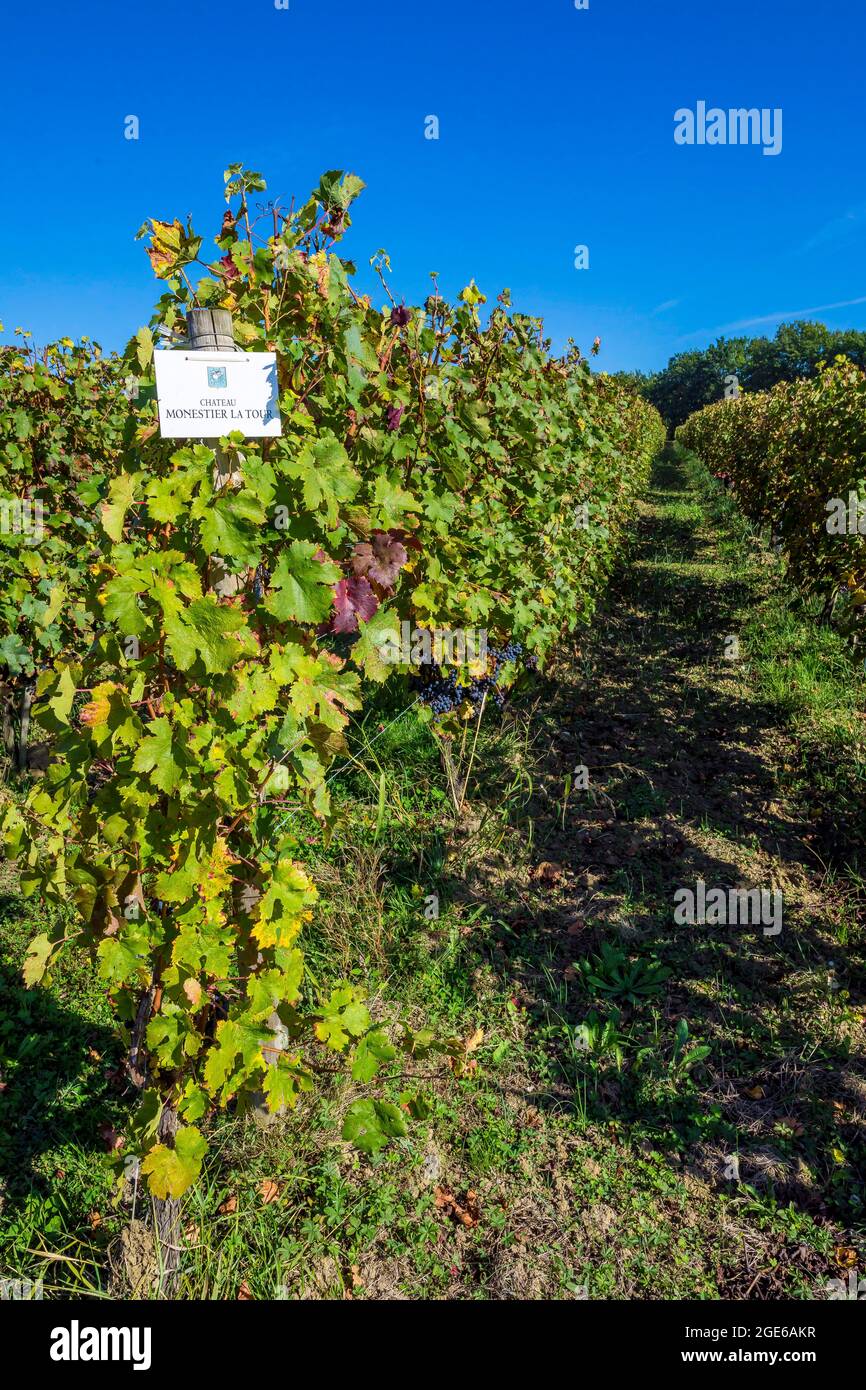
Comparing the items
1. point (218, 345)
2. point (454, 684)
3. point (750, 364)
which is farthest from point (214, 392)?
point (750, 364)

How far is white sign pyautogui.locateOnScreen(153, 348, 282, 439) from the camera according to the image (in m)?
1.68

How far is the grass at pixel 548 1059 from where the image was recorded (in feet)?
6.85

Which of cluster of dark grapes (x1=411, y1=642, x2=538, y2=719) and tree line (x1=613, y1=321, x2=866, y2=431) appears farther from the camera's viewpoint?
tree line (x1=613, y1=321, x2=866, y2=431)

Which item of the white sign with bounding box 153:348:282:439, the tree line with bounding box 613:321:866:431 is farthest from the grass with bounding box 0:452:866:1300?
the tree line with bounding box 613:321:866:431

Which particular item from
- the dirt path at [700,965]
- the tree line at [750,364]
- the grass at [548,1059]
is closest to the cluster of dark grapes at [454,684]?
the grass at [548,1059]

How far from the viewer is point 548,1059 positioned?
2.74 meters

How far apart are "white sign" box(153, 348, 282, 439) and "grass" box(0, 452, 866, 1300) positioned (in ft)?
6.53

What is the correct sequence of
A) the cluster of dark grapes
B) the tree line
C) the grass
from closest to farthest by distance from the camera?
the grass
the cluster of dark grapes
the tree line

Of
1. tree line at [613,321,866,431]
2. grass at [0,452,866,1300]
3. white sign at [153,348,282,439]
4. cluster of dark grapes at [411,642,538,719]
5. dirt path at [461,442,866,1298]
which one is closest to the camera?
white sign at [153,348,282,439]

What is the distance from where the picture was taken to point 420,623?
11.7 ft

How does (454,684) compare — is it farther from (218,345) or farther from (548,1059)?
(218,345)

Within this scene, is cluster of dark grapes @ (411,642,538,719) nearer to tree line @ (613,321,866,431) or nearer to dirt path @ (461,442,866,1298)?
dirt path @ (461,442,866,1298)
